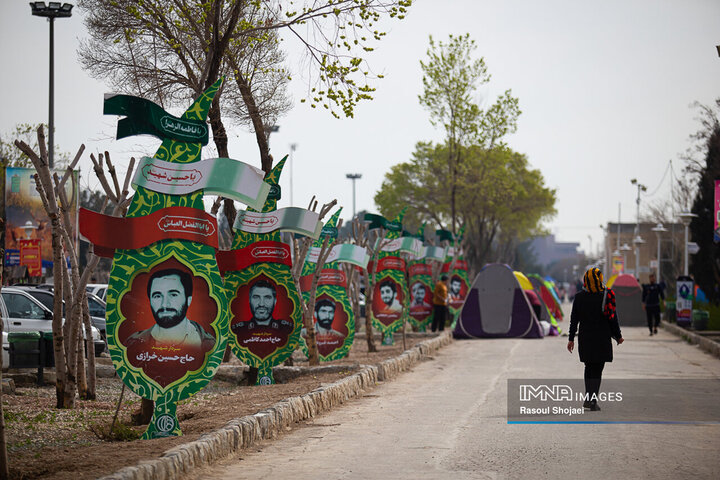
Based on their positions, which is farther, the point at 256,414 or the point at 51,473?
the point at 256,414

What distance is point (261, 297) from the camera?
14.8 metres

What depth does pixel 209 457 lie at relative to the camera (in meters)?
8.23

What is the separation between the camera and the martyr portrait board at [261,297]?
14.7 meters

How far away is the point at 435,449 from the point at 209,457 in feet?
6.91

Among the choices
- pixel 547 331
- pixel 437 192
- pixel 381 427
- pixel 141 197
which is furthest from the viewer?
pixel 437 192

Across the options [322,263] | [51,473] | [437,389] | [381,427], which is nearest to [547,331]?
[322,263]

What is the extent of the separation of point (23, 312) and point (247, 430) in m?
9.09

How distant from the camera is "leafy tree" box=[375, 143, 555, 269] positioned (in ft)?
151

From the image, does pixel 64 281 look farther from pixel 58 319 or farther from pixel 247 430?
pixel 247 430

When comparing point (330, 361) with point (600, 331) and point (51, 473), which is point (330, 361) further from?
point (51, 473)

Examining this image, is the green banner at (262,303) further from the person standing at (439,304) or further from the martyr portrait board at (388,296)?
the person standing at (439,304)

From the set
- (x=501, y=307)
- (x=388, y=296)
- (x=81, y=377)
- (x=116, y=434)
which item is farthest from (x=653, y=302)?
(x=116, y=434)

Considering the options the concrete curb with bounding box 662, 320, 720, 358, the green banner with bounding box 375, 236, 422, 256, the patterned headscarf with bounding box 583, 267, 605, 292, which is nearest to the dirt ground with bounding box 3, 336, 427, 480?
the patterned headscarf with bounding box 583, 267, 605, 292

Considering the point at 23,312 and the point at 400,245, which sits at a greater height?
the point at 400,245
